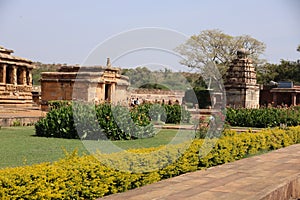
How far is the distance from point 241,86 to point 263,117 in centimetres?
379

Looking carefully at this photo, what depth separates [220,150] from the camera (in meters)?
9.43

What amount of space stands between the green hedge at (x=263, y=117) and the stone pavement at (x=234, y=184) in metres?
11.3

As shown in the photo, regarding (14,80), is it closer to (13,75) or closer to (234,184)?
(13,75)

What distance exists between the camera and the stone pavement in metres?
6.23

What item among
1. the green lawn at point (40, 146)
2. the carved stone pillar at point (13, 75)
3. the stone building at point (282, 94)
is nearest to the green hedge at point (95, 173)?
the green lawn at point (40, 146)

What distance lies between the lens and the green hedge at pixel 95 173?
510 cm

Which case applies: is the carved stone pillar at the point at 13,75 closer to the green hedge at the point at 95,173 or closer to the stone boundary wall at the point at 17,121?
the stone boundary wall at the point at 17,121

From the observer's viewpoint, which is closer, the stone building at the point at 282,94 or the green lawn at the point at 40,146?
the green lawn at the point at 40,146

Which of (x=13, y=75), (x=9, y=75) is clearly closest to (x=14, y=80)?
(x=13, y=75)

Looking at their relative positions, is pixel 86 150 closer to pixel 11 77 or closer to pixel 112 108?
pixel 112 108

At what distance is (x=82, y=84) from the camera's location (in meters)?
27.9

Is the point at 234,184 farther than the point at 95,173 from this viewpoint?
Yes

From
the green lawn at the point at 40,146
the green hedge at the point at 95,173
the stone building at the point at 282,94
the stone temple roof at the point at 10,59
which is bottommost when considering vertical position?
the green lawn at the point at 40,146

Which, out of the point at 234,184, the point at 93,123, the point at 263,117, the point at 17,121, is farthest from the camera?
the point at 263,117
